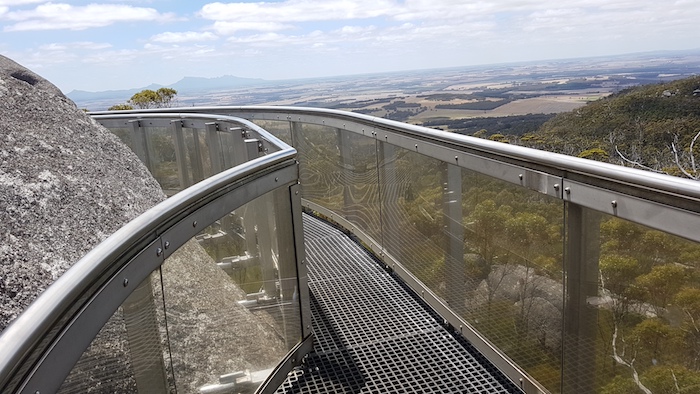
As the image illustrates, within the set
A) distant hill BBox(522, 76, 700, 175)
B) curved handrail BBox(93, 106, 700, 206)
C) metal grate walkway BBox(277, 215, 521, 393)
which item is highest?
curved handrail BBox(93, 106, 700, 206)

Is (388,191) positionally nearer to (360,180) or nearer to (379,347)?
(360,180)

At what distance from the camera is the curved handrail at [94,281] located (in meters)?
1.14

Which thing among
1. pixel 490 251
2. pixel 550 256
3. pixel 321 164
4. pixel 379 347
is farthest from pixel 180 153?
pixel 550 256

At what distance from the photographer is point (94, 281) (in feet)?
4.99

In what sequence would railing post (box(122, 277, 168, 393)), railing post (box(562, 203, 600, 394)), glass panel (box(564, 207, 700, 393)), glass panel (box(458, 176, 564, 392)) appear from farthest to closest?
glass panel (box(458, 176, 564, 392))
railing post (box(562, 203, 600, 394))
glass panel (box(564, 207, 700, 393))
railing post (box(122, 277, 168, 393))

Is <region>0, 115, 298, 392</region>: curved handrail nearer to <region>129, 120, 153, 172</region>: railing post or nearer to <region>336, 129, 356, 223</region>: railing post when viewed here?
<region>336, 129, 356, 223</region>: railing post

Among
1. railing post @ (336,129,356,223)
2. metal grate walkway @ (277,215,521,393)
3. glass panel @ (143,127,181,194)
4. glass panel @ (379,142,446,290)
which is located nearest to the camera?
metal grate walkway @ (277,215,521,393)

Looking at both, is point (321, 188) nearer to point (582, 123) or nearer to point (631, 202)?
point (631, 202)

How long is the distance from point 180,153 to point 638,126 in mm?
28829

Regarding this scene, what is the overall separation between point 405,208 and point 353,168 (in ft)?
4.11

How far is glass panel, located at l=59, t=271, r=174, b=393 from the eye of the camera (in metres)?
1.52

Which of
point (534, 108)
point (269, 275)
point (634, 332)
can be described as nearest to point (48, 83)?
point (269, 275)

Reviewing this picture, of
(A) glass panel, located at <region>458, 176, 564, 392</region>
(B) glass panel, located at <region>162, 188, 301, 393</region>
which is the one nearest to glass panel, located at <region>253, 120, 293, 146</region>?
(B) glass panel, located at <region>162, 188, 301, 393</region>

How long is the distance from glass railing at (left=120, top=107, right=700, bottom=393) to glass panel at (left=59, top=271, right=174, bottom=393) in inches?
68.2
